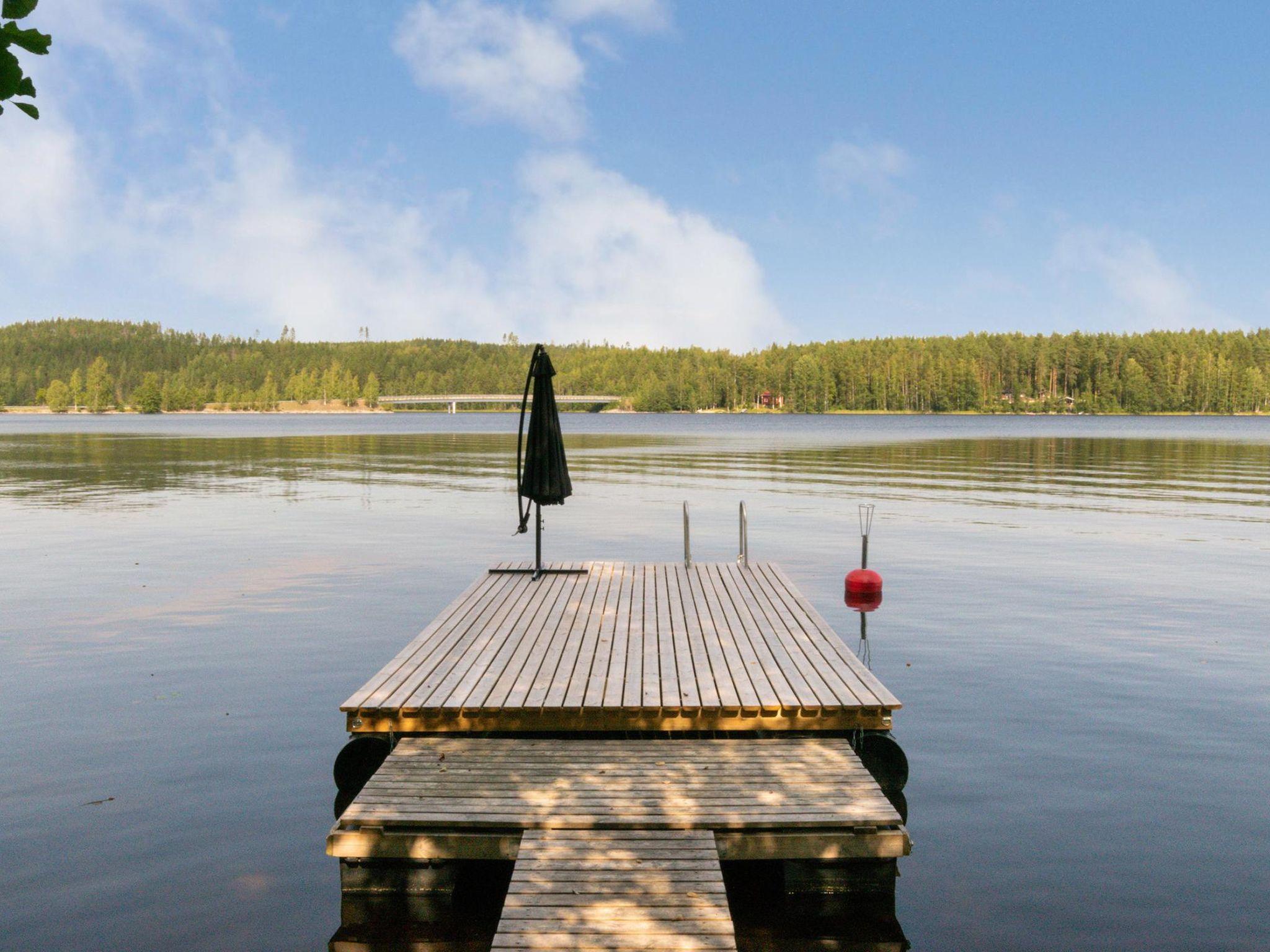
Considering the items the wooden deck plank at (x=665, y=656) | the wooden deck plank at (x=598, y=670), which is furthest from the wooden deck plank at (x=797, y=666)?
the wooden deck plank at (x=598, y=670)

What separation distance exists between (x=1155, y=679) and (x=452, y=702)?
8.78m

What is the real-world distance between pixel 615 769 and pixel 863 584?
965 centimetres

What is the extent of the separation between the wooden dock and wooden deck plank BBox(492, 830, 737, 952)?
1.68 metres

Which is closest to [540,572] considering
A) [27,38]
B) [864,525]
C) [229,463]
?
[27,38]

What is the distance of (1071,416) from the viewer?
196 m

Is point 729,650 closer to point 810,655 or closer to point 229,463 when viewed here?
point 810,655

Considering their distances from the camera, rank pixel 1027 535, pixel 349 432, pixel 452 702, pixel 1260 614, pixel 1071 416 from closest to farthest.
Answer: pixel 452 702
pixel 1260 614
pixel 1027 535
pixel 349 432
pixel 1071 416

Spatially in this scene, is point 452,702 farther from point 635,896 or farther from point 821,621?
point 821,621

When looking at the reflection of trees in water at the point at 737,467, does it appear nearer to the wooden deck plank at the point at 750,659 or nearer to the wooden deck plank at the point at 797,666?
the wooden deck plank at the point at 750,659

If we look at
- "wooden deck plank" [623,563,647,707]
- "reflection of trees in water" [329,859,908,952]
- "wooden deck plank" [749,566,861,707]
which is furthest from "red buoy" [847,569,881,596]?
"reflection of trees in water" [329,859,908,952]

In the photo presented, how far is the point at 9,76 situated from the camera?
2.63 metres

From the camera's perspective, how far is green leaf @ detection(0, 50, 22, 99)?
2.62 meters

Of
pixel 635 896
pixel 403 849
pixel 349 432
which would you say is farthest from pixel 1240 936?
pixel 349 432

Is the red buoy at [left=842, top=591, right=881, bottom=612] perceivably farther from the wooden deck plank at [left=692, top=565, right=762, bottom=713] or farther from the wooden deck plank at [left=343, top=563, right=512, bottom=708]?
the wooden deck plank at [left=343, top=563, right=512, bottom=708]
